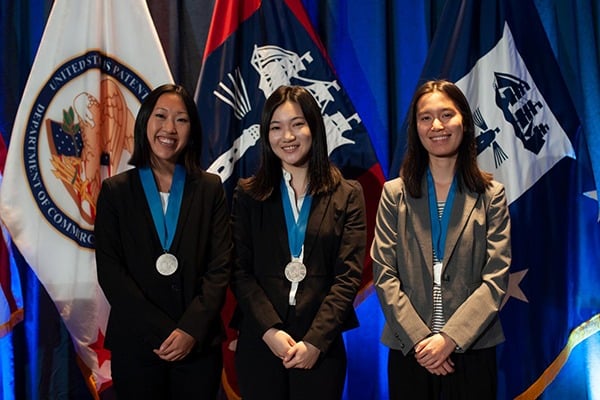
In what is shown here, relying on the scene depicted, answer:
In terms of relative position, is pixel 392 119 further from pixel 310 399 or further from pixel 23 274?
pixel 23 274

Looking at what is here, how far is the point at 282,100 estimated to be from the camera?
7.69 feet

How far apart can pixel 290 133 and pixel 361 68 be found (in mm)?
1255

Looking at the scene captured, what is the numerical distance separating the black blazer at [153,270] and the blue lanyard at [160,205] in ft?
0.07

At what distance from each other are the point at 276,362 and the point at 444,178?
94 cm

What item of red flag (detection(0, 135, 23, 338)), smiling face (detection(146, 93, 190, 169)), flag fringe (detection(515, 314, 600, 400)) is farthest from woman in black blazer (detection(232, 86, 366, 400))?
red flag (detection(0, 135, 23, 338))

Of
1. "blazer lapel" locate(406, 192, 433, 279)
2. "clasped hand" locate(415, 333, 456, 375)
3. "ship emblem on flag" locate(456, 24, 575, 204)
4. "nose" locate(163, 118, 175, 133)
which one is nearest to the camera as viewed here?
"clasped hand" locate(415, 333, 456, 375)

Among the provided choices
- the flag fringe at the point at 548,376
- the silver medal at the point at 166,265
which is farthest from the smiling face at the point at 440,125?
the flag fringe at the point at 548,376

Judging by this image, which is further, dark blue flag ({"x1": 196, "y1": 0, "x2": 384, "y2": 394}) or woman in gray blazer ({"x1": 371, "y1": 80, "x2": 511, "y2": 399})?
dark blue flag ({"x1": 196, "y1": 0, "x2": 384, "y2": 394})

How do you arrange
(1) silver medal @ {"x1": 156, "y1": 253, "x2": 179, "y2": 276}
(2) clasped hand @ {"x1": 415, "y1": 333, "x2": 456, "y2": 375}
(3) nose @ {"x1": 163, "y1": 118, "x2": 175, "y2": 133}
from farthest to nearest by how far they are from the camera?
(3) nose @ {"x1": 163, "y1": 118, "x2": 175, "y2": 133} → (1) silver medal @ {"x1": 156, "y1": 253, "x2": 179, "y2": 276} → (2) clasped hand @ {"x1": 415, "y1": 333, "x2": 456, "y2": 375}

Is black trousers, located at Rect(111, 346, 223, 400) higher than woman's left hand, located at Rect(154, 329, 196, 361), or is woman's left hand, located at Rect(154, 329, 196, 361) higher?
woman's left hand, located at Rect(154, 329, 196, 361)

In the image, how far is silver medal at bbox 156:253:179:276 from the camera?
7.36ft

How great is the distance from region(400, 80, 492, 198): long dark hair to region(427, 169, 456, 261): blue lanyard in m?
0.04

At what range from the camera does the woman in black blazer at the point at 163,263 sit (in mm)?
2207

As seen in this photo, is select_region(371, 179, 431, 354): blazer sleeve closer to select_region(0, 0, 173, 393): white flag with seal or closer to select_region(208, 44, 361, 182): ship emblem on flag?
select_region(208, 44, 361, 182): ship emblem on flag
